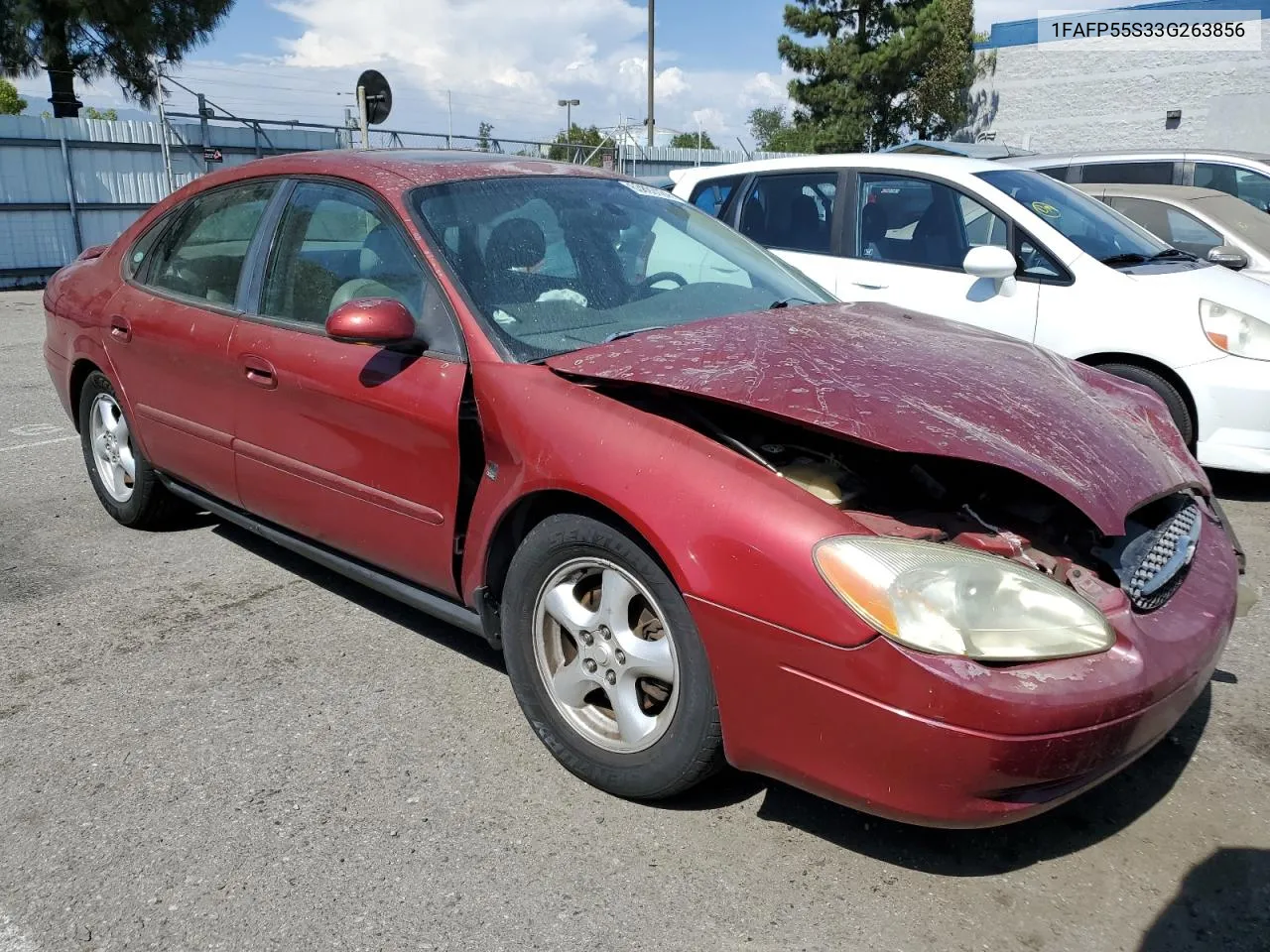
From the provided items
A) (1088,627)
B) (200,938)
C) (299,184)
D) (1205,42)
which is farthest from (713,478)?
(1205,42)

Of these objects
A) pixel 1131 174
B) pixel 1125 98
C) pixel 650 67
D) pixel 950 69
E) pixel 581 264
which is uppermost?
pixel 650 67

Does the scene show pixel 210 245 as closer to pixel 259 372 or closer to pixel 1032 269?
pixel 259 372

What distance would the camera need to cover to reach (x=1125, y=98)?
27859 millimetres

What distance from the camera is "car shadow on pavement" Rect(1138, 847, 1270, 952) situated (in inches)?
84.9

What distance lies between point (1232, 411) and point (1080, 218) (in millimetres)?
1430

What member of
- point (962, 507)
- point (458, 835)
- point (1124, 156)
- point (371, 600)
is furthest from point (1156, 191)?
point (458, 835)

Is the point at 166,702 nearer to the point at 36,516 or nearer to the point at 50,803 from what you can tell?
the point at 50,803

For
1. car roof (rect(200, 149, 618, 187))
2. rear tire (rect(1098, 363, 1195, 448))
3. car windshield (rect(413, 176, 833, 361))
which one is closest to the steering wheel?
car windshield (rect(413, 176, 833, 361))

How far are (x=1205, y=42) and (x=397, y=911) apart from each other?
30.7 meters

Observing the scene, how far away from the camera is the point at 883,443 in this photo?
7.30ft

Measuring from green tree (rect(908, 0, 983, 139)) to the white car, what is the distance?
2914cm

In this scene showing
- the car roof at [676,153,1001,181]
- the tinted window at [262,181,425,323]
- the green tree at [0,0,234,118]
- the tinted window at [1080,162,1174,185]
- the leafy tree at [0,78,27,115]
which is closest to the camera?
the tinted window at [262,181,425,323]

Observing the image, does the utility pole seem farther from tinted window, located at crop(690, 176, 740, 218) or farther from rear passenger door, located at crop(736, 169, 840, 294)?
rear passenger door, located at crop(736, 169, 840, 294)

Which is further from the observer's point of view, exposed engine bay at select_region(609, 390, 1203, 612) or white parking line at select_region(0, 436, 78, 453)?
white parking line at select_region(0, 436, 78, 453)
